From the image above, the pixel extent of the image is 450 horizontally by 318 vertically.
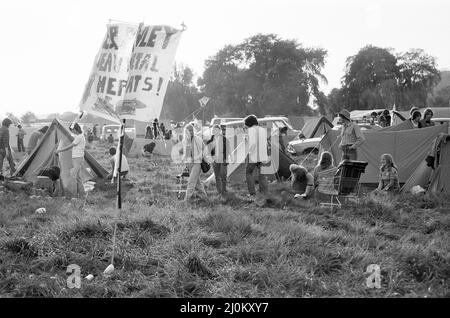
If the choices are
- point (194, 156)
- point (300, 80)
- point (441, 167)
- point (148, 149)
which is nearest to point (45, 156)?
point (194, 156)

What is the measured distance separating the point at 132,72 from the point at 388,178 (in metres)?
6.23

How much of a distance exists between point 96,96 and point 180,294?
3.01m

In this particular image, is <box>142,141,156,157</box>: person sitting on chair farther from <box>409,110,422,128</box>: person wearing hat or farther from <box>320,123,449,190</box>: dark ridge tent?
<box>409,110,422,128</box>: person wearing hat

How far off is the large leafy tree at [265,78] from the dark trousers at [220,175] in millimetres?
43283

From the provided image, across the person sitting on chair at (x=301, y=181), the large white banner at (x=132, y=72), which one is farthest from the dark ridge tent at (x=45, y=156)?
the person sitting on chair at (x=301, y=181)

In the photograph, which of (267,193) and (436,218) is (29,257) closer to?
(267,193)

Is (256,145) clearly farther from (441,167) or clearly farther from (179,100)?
(179,100)

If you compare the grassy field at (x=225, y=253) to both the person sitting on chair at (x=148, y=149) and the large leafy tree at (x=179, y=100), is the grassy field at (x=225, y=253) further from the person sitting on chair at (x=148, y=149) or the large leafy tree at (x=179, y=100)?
the large leafy tree at (x=179, y=100)

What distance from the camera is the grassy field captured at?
165 inches

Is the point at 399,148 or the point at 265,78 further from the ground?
the point at 265,78

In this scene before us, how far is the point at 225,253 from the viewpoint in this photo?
497 cm

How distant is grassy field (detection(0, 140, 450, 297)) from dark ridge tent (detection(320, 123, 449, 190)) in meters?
3.48

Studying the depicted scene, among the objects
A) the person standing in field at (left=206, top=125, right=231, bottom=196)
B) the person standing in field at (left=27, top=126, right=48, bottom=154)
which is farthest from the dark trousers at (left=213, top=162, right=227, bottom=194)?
the person standing in field at (left=27, top=126, right=48, bottom=154)

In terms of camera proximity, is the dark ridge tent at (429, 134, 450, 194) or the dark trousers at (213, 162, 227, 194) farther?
the dark trousers at (213, 162, 227, 194)
